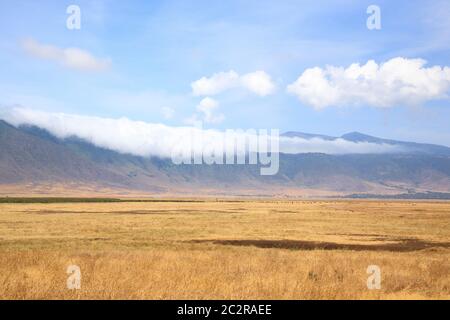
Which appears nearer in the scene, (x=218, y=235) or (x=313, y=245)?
(x=313, y=245)

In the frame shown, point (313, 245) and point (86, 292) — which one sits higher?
point (86, 292)

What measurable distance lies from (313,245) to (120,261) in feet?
60.0

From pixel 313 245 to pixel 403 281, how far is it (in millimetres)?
18140

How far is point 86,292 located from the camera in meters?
15.3
